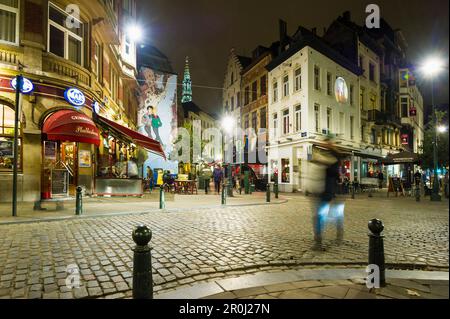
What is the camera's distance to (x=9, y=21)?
11.8m

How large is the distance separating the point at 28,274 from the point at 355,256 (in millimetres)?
4997

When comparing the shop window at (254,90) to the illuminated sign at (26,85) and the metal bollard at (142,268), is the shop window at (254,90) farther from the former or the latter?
the metal bollard at (142,268)

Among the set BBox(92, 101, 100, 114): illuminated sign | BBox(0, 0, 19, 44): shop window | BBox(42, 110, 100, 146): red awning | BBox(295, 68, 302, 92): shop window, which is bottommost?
BBox(42, 110, 100, 146): red awning

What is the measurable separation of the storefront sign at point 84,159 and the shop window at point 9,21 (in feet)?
17.3

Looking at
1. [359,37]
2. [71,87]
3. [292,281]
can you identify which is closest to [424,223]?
[292,281]

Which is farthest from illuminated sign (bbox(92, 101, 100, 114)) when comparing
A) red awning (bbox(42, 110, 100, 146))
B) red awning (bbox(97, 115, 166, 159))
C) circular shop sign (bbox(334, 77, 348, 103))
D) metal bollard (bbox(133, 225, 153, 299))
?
circular shop sign (bbox(334, 77, 348, 103))

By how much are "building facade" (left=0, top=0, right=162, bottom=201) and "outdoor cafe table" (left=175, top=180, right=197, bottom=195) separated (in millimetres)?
3969

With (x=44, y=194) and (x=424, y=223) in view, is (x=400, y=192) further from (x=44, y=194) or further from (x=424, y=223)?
(x=44, y=194)

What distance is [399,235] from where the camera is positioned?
258 inches

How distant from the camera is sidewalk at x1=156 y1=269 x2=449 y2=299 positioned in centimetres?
327

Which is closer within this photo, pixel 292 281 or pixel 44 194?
pixel 292 281

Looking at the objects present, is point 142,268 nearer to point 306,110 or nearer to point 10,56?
point 10,56

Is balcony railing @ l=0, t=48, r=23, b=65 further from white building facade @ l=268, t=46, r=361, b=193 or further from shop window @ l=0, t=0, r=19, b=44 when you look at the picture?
white building facade @ l=268, t=46, r=361, b=193

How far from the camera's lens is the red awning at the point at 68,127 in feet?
38.6
